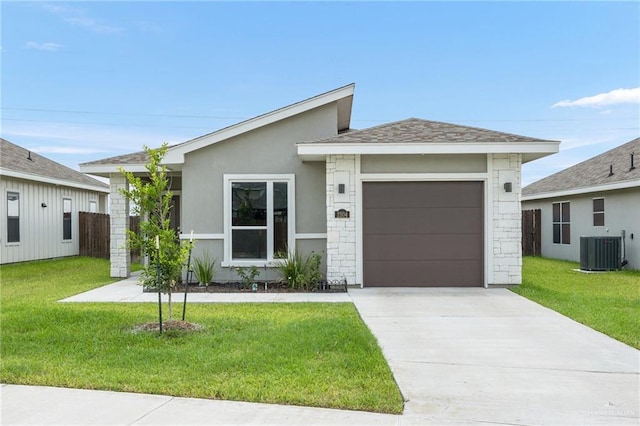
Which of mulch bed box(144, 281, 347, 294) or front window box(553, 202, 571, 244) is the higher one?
front window box(553, 202, 571, 244)

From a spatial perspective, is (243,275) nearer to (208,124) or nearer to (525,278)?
(525,278)

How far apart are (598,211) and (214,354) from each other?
1530cm

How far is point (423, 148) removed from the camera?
416 inches

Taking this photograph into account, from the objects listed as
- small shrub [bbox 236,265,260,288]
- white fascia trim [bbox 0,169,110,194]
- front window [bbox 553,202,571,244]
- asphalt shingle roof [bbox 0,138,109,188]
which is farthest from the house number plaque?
front window [bbox 553,202,571,244]

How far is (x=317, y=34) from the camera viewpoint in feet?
60.7

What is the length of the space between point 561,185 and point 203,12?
14165 millimetres

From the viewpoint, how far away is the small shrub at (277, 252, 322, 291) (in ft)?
35.9

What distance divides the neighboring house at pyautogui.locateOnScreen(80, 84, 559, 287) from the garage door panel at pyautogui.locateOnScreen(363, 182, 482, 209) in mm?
22

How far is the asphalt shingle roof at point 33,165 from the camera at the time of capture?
16797 mm

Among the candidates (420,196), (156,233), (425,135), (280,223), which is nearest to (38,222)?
(280,223)

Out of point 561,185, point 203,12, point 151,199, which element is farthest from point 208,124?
point 151,199

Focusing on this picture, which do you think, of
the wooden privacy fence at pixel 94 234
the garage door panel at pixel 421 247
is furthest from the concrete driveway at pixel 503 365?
the wooden privacy fence at pixel 94 234

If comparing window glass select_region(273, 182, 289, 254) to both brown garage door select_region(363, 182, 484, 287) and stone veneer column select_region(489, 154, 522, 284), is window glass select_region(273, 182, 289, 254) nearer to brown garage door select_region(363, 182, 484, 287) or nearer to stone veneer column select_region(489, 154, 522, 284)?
brown garage door select_region(363, 182, 484, 287)

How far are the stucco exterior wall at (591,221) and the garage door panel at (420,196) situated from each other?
679cm
